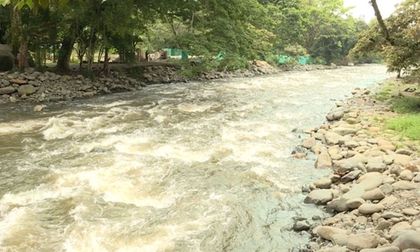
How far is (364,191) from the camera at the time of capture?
19.4ft

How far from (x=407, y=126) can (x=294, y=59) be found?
28.3 m

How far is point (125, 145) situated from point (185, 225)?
398 cm

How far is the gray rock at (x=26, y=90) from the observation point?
14.7 meters

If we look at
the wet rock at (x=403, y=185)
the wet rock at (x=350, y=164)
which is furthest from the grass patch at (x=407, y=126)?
the wet rock at (x=403, y=185)

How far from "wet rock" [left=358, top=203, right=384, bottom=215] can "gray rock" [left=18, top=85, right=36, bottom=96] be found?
1280 cm

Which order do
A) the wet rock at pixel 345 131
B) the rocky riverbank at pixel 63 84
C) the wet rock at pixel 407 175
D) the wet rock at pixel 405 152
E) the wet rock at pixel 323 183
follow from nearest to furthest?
1. the wet rock at pixel 407 175
2. the wet rock at pixel 323 183
3. the wet rock at pixel 405 152
4. the wet rock at pixel 345 131
5. the rocky riverbank at pixel 63 84

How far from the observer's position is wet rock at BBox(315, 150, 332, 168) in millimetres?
7602

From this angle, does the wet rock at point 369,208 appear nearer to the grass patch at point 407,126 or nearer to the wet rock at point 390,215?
the wet rock at point 390,215

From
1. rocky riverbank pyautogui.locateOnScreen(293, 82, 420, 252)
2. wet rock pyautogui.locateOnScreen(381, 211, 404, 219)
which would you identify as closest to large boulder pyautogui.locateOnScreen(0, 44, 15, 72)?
rocky riverbank pyautogui.locateOnScreen(293, 82, 420, 252)

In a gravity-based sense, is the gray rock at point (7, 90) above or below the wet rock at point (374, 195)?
above

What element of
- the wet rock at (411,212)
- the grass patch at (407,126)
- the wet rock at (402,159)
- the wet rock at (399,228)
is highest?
the grass patch at (407,126)

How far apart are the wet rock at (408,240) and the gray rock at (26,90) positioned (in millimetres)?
13636

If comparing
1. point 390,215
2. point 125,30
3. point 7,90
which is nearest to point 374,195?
point 390,215

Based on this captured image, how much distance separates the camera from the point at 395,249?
4.11 metres
